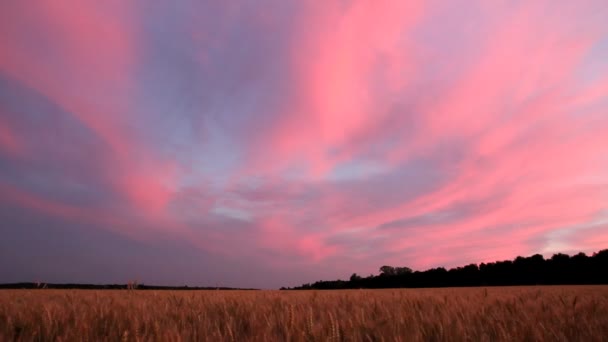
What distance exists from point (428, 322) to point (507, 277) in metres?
64.0

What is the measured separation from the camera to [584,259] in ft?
169

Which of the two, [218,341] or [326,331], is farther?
[326,331]

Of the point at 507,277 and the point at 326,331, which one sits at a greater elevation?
the point at 507,277

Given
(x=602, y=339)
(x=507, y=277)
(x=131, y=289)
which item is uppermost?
(x=507, y=277)

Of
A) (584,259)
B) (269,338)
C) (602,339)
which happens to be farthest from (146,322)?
(584,259)

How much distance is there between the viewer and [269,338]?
8.05 feet

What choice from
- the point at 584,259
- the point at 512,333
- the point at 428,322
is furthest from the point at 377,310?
the point at 584,259

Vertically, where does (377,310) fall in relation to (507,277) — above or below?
below

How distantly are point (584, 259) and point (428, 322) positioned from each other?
60617 millimetres

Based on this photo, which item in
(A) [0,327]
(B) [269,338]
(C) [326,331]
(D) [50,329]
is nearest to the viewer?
(B) [269,338]

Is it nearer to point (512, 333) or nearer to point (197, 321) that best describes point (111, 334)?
point (197, 321)

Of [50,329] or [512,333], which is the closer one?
[512,333]

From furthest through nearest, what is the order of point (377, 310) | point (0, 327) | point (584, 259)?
point (584, 259) < point (377, 310) < point (0, 327)

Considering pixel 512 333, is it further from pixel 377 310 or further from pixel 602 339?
pixel 377 310
